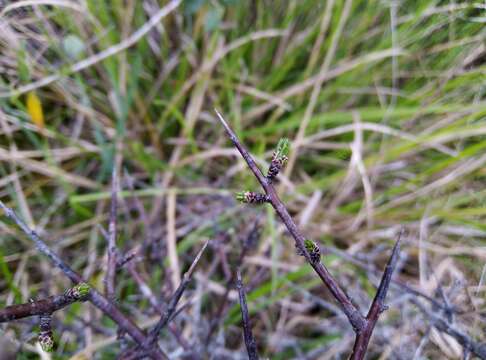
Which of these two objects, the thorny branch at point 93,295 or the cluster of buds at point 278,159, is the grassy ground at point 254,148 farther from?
the cluster of buds at point 278,159

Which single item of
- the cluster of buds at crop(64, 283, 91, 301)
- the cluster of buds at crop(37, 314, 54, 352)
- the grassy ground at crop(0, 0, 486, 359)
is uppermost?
the grassy ground at crop(0, 0, 486, 359)

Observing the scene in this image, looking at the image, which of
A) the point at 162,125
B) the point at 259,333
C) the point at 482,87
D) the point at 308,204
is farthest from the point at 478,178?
the point at 162,125

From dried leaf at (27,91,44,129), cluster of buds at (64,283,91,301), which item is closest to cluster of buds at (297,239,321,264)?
cluster of buds at (64,283,91,301)

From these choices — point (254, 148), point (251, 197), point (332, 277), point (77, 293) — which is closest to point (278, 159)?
point (251, 197)

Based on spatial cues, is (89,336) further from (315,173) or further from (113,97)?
(315,173)

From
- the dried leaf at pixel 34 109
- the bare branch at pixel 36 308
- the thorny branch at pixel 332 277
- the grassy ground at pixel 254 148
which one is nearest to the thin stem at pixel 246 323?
the thorny branch at pixel 332 277

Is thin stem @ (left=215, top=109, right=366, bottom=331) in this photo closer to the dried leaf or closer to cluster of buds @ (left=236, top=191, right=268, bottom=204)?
cluster of buds @ (left=236, top=191, right=268, bottom=204)
